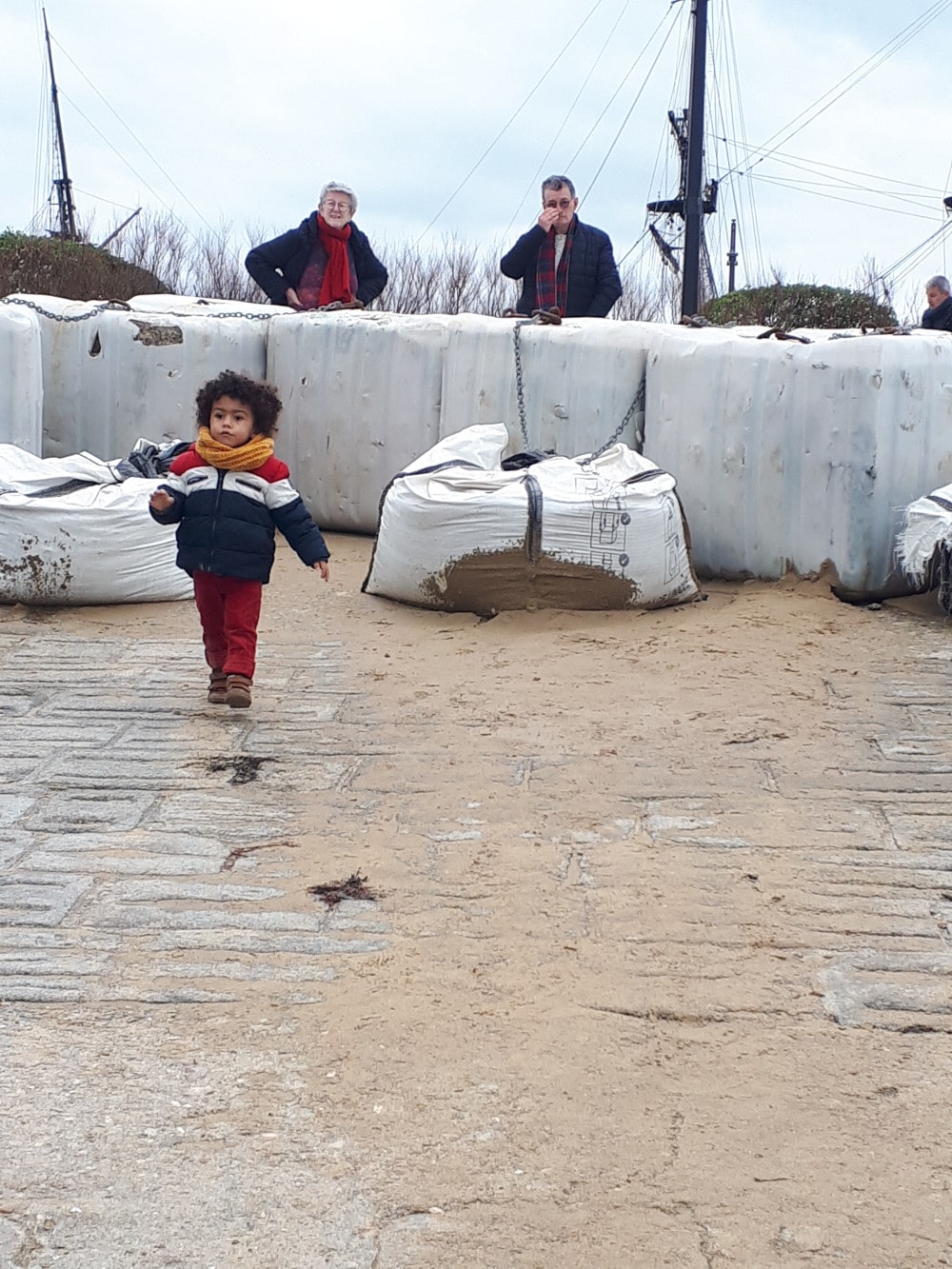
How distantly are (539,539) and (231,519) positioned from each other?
1.57 metres

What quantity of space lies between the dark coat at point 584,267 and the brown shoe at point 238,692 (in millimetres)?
3863

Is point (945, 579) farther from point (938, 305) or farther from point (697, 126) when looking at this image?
point (697, 126)

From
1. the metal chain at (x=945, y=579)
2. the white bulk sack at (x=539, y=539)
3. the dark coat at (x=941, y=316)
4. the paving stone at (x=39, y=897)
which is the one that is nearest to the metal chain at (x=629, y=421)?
the white bulk sack at (x=539, y=539)

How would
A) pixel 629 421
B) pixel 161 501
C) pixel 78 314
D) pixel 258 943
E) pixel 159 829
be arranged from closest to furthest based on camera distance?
pixel 258 943
pixel 159 829
pixel 161 501
pixel 629 421
pixel 78 314

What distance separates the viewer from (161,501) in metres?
5.04

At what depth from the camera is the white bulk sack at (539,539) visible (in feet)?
20.2

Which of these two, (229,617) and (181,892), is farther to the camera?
(229,617)

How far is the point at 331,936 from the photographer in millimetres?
3223

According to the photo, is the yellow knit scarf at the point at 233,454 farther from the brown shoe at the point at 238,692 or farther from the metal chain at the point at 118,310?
the metal chain at the point at 118,310

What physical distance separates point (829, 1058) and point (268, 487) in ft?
10.3

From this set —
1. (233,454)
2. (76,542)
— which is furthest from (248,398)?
(76,542)

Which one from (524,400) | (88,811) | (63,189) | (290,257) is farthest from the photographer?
(63,189)

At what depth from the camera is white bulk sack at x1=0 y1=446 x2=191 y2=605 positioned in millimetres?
6441

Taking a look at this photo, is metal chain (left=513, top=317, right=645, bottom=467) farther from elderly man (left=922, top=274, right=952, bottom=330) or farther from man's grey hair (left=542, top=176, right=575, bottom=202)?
elderly man (left=922, top=274, right=952, bottom=330)
